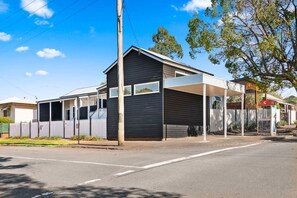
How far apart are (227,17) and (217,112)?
9.01m

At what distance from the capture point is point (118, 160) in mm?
13844

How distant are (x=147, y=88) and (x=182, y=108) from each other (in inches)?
126

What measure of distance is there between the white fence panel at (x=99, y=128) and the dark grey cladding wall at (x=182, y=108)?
6548mm

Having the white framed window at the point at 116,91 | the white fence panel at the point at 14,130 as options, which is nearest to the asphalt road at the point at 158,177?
the white framed window at the point at 116,91

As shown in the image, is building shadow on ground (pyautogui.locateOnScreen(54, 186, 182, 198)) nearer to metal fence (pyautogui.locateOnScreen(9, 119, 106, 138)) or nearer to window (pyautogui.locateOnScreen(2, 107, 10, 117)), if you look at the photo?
A: metal fence (pyautogui.locateOnScreen(9, 119, 106, 138))

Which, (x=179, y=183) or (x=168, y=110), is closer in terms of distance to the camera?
(x=179, y=183)

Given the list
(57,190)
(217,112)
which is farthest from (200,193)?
(217,112)

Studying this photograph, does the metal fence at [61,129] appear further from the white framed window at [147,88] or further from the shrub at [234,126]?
the shrub at [234,126]

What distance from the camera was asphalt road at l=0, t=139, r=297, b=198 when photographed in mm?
7801

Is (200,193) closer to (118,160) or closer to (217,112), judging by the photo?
(118,160)

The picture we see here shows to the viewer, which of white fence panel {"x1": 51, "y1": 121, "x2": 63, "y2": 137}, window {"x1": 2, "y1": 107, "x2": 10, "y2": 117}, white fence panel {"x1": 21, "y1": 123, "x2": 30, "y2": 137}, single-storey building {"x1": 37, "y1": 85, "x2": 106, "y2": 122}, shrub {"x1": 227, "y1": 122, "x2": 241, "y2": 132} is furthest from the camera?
window {"x1": 2, "y1": 107, "x2": 10, "y2": 117}

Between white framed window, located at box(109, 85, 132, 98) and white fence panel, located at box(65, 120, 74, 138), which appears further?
white fence panel, located at box(65, 120, 74, 138)

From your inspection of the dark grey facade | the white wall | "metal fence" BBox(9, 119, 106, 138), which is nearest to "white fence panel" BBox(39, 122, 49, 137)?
"metal fence" BBox(9, 119, 106, 138)

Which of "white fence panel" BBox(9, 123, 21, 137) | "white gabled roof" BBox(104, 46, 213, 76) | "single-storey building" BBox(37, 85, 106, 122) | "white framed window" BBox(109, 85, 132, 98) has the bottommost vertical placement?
"white fence panel" BBox(9, 123, 21, 137)
